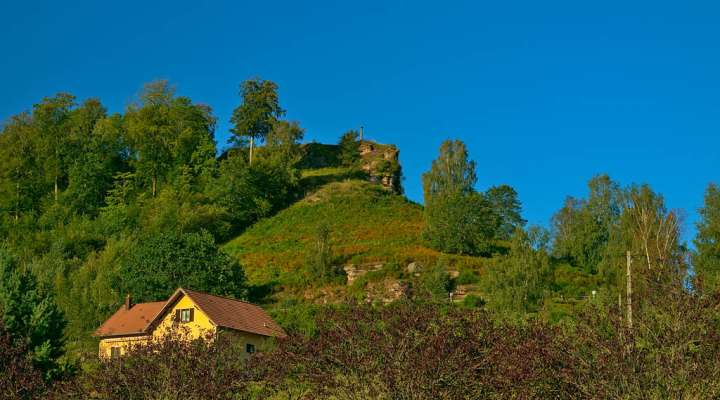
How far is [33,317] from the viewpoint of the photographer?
39.3 metres

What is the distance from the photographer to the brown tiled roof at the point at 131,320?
5422 cm

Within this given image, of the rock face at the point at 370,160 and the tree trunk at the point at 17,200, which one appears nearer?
the tree trunk at the point at 17,200

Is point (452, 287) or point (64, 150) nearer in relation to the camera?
point (452, 287)

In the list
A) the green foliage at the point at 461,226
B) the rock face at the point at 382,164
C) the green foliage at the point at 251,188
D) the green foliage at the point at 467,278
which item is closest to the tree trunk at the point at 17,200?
the green foliage at the point at 251,188

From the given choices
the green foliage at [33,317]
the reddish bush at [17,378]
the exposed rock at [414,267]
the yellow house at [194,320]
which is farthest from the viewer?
the exposed rock at [414,267]

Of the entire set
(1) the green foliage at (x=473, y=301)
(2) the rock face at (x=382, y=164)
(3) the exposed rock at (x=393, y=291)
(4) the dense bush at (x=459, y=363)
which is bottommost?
(4) the dense bush at (x=459, y=363)

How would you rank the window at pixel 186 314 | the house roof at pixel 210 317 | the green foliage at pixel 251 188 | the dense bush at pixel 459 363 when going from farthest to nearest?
the green foliage at pixel 251 188
the window at pixel 186 314
the house roof at pixel 210 317
the dense bush at pixel 459 363

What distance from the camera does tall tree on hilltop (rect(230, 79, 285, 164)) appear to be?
105062 millimetres

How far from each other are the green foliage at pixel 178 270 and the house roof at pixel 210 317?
13.1 feet

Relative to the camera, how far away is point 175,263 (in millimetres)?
61969

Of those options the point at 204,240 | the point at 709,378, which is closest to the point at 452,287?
the point at 204,240

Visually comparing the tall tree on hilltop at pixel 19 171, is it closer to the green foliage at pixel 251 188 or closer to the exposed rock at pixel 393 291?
the green foliage at pixel 251 188

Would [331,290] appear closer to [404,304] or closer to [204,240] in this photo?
A: [204,240]

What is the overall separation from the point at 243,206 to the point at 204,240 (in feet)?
93.0
